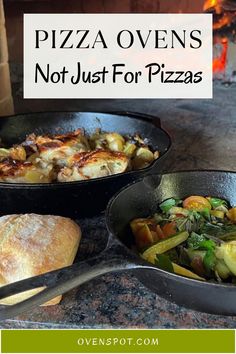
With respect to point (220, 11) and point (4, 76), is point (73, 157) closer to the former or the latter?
point (4, 76)

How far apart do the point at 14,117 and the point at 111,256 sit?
774 mm

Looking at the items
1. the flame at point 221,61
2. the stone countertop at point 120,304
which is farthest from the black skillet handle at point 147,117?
the flame at point 221,61

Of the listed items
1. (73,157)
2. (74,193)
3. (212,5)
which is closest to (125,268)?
(74,193)

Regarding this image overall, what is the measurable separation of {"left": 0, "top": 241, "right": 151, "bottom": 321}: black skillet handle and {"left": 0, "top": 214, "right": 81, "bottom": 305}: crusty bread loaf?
127 mm

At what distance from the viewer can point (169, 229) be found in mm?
915

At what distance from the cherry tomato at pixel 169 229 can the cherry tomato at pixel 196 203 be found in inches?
3.1

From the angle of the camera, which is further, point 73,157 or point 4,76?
point 4,76

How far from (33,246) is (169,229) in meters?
0.25

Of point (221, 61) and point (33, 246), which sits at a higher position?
point (33, 246)

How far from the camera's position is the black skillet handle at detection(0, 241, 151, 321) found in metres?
0.65

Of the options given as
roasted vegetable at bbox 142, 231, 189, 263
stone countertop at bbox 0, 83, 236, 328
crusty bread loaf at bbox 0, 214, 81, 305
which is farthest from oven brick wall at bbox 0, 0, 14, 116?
roasted vegetable at bbox 142, 231, 189, 263

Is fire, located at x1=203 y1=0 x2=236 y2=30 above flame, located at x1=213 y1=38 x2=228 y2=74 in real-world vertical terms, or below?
above

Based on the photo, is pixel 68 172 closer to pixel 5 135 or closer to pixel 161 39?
pixel 5 135

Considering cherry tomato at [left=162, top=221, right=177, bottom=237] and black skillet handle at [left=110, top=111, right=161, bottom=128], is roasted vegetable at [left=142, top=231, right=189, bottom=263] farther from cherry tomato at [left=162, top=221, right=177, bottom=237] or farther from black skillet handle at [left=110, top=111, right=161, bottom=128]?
black skillet handle at [left=110, top=111, right=161, bottom=128]
